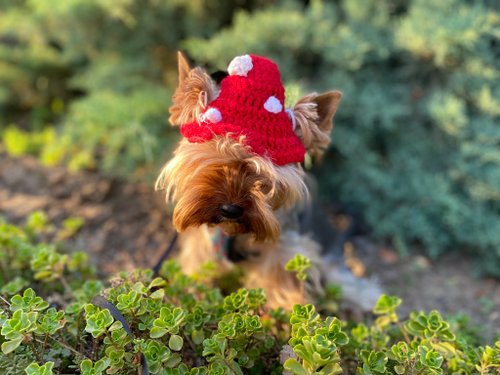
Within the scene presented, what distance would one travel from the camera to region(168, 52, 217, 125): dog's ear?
2.30m

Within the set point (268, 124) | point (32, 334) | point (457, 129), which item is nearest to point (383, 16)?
point (457, 129)

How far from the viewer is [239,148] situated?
2184mm

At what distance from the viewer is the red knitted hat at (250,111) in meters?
2.17

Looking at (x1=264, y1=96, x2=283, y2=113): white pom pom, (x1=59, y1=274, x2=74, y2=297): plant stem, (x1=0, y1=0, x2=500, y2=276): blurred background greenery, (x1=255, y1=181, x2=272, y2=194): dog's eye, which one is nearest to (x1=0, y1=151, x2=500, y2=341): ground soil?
(x1=0, y1=0, x2=500, y2=276): blurred background greenery

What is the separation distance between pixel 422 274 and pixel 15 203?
3936mm

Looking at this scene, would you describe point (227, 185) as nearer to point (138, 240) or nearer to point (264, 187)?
point (264, 187)

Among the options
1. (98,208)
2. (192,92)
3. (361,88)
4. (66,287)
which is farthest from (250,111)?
(98,208)

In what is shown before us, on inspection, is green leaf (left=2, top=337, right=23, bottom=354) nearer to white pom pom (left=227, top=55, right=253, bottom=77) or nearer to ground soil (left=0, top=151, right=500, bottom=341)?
white pom pom (left=227, top=55, right=253, bottom=77)

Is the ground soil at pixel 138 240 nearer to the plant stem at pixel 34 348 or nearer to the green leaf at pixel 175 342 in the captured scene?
the plant stem at pixel 34 348

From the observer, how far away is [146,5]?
175 inches

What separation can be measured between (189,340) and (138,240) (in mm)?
2433

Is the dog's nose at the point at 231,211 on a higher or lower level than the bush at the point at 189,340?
higher

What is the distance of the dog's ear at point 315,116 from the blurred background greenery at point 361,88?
121 cm

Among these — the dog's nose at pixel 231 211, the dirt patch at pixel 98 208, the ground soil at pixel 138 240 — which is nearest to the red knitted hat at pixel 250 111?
the dog's nose at pixel 231 211
